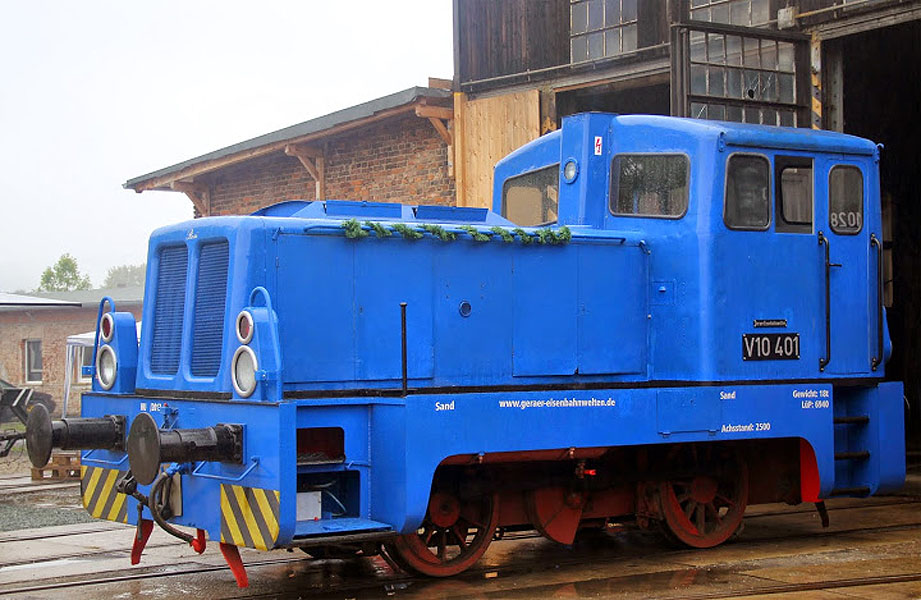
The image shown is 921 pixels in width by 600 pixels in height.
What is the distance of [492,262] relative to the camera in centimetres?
787

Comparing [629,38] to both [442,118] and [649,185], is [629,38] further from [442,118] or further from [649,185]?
[649,185]

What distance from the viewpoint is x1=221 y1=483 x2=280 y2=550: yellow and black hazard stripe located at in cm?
652

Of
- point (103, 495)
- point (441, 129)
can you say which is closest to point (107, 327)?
point (103, 495)

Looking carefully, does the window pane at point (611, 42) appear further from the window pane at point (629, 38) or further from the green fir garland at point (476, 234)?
the green fir garland at point (476, 234)

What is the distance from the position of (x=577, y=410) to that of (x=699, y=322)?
124cm

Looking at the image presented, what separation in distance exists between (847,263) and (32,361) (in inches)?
1083

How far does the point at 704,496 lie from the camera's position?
884 cm

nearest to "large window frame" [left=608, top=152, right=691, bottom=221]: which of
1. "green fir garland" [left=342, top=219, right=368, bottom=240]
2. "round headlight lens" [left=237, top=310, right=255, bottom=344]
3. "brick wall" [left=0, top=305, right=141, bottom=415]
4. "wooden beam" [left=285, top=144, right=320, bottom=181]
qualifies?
"green fir garland" [left=342, top=219, right=368, bottom=240]

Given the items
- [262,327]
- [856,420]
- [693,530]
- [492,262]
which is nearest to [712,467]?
[693,530]

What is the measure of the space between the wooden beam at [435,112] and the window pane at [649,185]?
7983 millimetres

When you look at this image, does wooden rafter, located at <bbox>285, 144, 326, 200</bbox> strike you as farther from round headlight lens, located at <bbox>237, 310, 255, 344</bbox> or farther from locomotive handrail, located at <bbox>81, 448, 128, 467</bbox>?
round headlight lens, located at <bbox>237, 310, 255, 344</bbox>

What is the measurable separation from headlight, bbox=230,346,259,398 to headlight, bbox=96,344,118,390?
150 cm

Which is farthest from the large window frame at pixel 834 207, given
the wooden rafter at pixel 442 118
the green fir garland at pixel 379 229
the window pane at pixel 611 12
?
the wooden rafter at pixel 442 118

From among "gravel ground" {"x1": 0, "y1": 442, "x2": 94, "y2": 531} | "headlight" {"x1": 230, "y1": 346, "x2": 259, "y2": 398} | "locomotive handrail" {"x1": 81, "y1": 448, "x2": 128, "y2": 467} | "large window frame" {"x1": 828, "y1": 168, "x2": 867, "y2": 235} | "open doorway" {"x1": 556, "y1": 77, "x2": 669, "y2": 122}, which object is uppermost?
"open doorway" {"x1": 556, "y1": 77, "x2": 669, "y2": 122}
